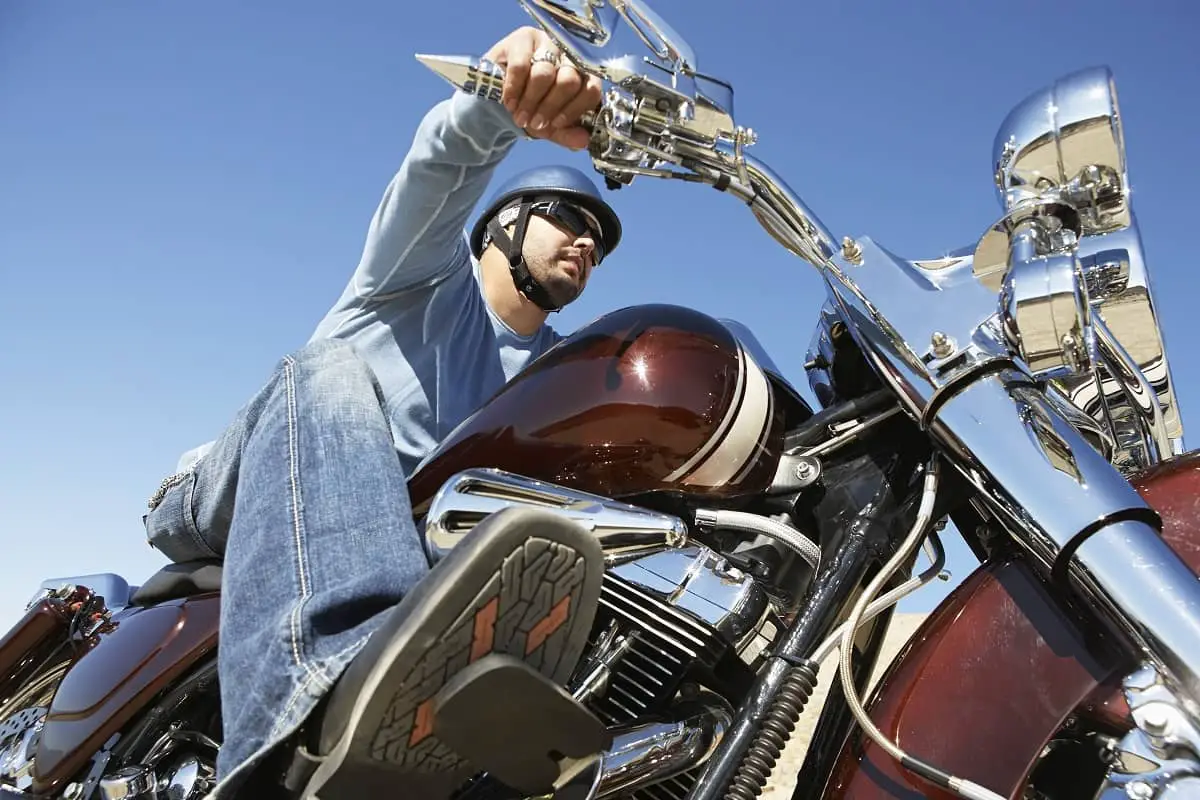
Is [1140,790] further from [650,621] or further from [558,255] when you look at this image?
[558,255]

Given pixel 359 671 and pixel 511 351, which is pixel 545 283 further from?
pixel 359 671

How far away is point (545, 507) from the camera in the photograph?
3.95 feet

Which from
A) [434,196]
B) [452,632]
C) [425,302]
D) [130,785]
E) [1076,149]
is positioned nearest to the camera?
[452,632]

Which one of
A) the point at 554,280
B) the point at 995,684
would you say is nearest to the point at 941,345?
the point at 995,684

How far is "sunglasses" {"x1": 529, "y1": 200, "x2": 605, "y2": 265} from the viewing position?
7.63ft

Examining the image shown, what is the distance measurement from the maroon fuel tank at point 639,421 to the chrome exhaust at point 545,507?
10 cm

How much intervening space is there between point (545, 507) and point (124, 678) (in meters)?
0.93

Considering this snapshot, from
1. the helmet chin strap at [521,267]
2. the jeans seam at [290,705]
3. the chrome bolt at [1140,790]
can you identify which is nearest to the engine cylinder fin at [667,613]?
the jeans seam at [290,705]

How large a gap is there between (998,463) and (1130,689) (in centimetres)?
27

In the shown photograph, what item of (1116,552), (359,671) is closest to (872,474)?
(1116,552)

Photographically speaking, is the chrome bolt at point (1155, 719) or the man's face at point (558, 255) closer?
the chrome bolt at point (1155, 719)

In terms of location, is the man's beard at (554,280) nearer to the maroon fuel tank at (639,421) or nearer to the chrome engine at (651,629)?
the maroon fuel tank at (639,421)

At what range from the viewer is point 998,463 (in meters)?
1.11

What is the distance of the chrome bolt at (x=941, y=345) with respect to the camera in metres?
1.20
